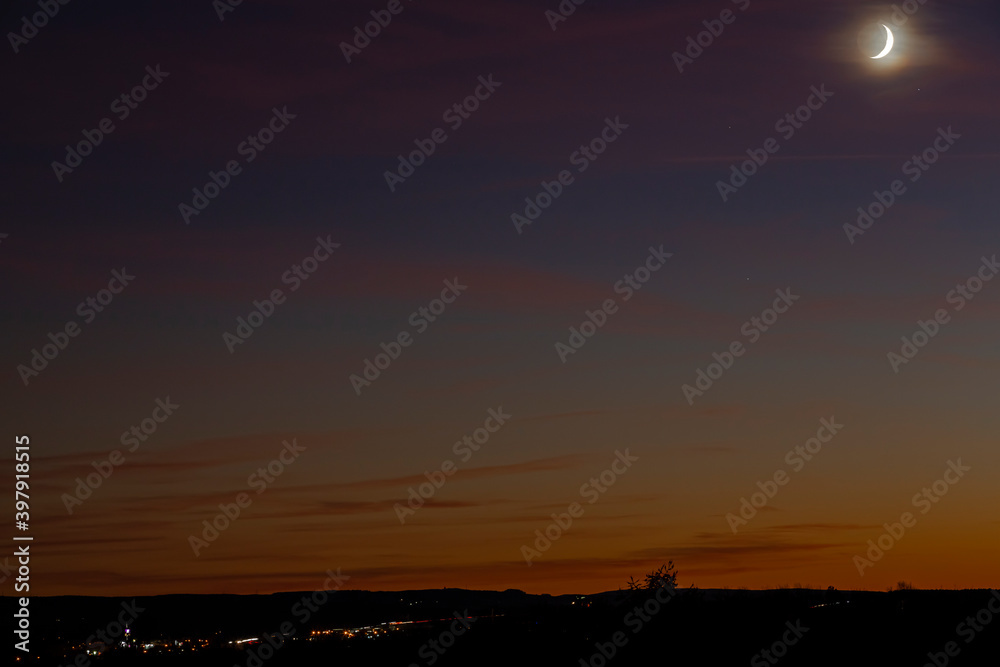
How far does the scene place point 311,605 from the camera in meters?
183

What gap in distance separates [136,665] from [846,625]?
5319 centimetres

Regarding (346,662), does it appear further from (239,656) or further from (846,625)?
(846,625)

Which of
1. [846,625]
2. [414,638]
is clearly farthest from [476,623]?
[846,625]
